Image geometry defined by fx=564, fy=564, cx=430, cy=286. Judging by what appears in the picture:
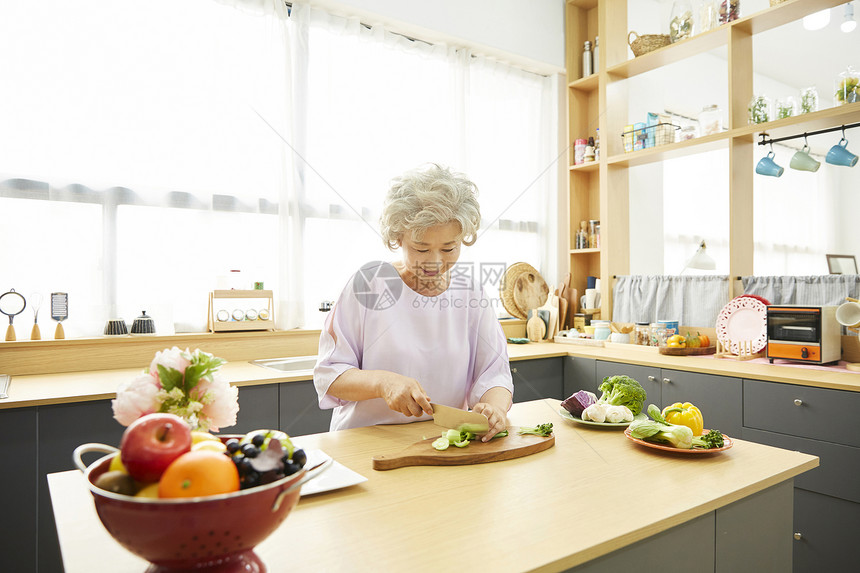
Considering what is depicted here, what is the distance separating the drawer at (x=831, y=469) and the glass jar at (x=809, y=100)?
1.62 metres

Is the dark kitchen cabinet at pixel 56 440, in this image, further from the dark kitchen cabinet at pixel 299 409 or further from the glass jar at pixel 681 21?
the glass jar at pixel 681 21

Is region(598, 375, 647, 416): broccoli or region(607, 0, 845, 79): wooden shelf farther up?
region(607, 0, 845, 79): wooden shelf

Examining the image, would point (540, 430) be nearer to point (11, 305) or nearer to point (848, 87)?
point (11, 305)

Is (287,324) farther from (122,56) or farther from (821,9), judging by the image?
(821,9)

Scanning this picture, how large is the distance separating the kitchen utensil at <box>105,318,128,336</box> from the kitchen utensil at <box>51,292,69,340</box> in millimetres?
169

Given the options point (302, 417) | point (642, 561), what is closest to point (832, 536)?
point (642, 561)

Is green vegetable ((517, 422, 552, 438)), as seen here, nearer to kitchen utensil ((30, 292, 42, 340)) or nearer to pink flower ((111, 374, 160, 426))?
pink flower ((111, 374, 160, 426))

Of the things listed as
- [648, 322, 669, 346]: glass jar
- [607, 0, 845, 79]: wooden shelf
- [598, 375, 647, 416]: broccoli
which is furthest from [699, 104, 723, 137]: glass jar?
[598, 375, 647, 416]: broccoli

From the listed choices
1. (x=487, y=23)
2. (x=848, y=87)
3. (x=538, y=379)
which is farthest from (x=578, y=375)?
(x=487, y=23)

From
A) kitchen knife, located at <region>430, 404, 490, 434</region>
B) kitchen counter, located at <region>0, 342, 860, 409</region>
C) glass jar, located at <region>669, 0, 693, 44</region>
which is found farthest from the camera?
glass jar, located at <region>669, 0, 693, 44</region>

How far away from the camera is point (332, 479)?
3.59 feet

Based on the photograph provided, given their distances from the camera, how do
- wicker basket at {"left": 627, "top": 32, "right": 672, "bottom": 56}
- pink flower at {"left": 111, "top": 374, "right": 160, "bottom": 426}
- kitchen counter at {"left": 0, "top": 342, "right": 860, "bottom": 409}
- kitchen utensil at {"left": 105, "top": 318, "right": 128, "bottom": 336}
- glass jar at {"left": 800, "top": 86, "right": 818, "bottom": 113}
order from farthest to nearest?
wicker basket at {"left": 627, "top": 32, "right": 672, "bottom": 56}, glass jar at {"left": 800, "top": 86, "right": 818, "bottom": 113}, kitchen utensil at {"left": 105, "top": 318, "right": 128, "bottom": 336}, kitchen counter at {"left": 0, "top": 342, "right": 860, "bottom": 409}, pink flower at {"left": 111, "top": 374, "right": 160, "bottom": 426}

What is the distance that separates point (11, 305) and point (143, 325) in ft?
1.66

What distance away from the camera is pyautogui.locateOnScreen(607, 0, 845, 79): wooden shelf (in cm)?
282
